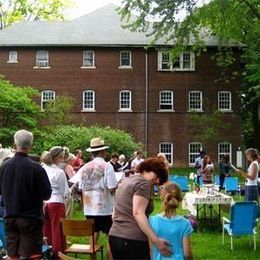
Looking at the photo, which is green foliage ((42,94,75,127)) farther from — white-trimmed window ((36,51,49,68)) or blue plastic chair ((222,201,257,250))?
blue plastic chair ((222,201,257,250))

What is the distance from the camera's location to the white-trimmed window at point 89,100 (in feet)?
145

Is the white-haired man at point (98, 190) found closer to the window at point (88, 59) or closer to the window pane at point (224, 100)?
the window at point (88, 59)

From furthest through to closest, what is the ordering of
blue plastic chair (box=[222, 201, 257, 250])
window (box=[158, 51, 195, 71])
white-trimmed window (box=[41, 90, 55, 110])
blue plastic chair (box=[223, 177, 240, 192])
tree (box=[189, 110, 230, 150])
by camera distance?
1. window (box=[158, 51, 195, 71])
2. white-trimmed window (box=[41, 90, 55, 110])
3. tree (box=[189, 110, 230, 150])
4. blue plastic chair (box=[223, 177, 240, 192])
5. blue plastic chair (box=[222, 201, 257, 250])

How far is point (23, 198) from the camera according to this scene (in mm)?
7215

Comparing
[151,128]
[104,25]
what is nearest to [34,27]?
[104,25]

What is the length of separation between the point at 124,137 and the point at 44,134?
4459 mm

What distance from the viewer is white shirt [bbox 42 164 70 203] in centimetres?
969

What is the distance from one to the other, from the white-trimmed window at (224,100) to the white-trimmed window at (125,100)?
653 centimetres

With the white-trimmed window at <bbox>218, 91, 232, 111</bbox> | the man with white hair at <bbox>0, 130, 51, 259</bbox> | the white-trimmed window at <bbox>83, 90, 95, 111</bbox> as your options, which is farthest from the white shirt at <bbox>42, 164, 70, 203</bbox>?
the white-trimmed window at <bbox>218, 91, 232, 111</bbox>

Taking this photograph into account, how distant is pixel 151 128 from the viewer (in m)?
44.2

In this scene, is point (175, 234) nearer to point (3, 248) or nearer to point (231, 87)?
point (3, 248)

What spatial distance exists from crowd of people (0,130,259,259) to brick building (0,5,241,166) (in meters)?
33.9

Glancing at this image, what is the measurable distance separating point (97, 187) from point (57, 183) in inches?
28.0

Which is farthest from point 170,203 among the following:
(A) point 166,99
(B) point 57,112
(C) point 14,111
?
(A) point 166,99
